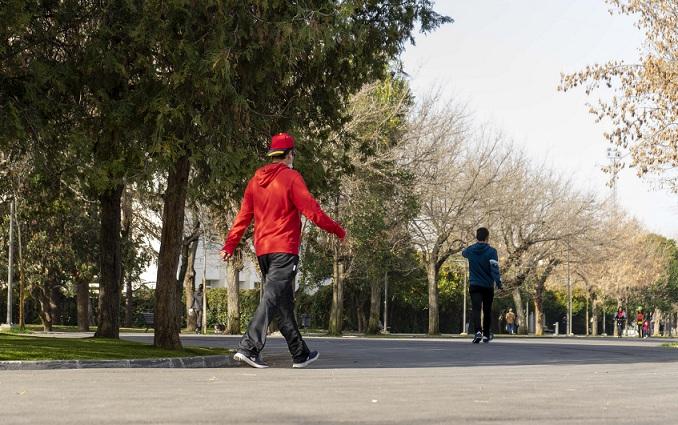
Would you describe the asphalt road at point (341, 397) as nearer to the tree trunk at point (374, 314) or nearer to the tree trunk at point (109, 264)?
the tree trunk at point (109, 264)

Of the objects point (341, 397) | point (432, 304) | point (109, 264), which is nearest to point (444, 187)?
point (432, 304)

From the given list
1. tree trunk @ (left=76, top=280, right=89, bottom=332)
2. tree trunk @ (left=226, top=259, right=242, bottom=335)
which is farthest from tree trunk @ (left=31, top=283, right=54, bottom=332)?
tree trunk @ (left=226, top=259, right=242, bottom=335)

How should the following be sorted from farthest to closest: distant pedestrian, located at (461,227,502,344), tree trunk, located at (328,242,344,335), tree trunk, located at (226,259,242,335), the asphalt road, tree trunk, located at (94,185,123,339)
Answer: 1. tree trunk, located at (328,242,344,335)
2. tree trunk, located at (226,259,242,335)
3. tree trunk, located at (94,185,123,339)
4. distant pedestrian, located at (461,227,502,344)
5. the asphalt road

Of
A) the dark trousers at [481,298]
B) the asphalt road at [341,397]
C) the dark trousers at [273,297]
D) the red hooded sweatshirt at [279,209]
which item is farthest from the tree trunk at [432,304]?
the red hooded sweatshirt at [279,209]

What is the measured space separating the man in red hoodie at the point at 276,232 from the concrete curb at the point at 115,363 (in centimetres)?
279

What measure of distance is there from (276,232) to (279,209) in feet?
0.79

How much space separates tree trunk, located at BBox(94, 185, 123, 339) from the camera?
25391 millimetres

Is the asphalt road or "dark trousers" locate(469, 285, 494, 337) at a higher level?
"dark trousers" locate(469, 285, 494, 337)

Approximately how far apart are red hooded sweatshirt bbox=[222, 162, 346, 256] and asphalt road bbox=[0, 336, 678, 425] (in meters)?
1.34

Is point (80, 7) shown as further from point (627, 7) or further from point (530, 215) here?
point (530, 215)

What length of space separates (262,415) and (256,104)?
44.1ft

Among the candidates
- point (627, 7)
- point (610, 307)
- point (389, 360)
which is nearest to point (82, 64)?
point (389, 360)

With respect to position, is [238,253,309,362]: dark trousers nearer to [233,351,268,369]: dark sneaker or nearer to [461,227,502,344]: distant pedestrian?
[233,351,268,369]: dark sneaker

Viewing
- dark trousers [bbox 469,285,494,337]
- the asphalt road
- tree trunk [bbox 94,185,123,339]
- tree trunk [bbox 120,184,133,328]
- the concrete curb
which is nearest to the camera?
the asphalt road
